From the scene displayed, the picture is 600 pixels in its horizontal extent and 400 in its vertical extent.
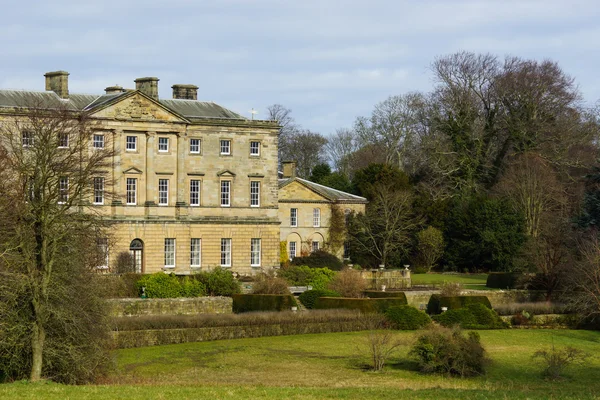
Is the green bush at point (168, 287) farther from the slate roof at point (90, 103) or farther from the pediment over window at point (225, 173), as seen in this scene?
the pediment over window at point (225, 173)

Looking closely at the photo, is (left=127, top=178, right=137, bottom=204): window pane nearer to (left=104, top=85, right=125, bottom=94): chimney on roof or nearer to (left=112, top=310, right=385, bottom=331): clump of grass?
(left=104, top=85, right=125, bottom=94): chimney on roof

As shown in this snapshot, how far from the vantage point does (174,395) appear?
64.6 ft

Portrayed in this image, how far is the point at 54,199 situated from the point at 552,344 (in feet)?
55.8

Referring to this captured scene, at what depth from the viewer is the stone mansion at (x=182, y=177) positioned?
179 feet

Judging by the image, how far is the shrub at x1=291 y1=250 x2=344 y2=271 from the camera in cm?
5700

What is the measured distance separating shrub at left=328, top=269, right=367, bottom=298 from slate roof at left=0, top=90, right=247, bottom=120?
589 inches

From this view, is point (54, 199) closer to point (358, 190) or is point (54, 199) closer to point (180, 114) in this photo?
point (180, 114)

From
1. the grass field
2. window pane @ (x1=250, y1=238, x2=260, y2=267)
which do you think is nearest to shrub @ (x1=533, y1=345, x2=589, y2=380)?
the grass field

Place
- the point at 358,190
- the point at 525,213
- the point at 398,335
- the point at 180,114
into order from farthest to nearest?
the point at 358,190
the point at 525,213
the point at 180,114
the point at 398,335

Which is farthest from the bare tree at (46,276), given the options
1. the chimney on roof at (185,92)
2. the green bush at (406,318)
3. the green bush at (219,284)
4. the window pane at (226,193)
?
the chimney on roof at (185,92)

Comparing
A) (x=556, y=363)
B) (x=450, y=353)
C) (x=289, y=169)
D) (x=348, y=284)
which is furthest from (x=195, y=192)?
(x=556, y=363)

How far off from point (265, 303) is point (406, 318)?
5.71 meters

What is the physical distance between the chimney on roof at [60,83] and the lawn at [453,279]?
66.8 feet

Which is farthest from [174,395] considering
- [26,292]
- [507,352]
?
[507,352]
